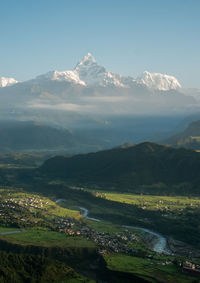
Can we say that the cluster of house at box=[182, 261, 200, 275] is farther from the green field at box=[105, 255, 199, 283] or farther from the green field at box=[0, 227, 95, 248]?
the green field at box=[0, 227, 95, 248]

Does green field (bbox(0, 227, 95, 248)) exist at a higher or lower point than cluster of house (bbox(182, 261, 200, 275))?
higher

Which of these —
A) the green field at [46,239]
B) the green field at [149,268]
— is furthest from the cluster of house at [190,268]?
the green field at [46,239]

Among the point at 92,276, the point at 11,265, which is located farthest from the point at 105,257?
the point at 11,265

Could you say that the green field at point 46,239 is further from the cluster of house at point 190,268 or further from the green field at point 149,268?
the cluster of house at point 190,268

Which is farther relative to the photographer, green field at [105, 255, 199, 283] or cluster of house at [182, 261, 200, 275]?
cluster of house at [182, 261, 200, 275]

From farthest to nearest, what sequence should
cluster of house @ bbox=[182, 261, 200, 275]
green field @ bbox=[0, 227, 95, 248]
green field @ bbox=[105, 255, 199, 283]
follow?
green field @ bbox=[0, 227, 95, 248]
cluster of house @ bbox=[182, 261, 200, 275]
green field @ bbox=[105, 255, 199, 283]

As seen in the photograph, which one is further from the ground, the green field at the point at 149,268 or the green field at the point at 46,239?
the green field at the point at 46,239

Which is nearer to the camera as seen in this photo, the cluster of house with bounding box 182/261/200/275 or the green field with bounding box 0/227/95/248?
the cluster of house with bounding box 182/261/200/275

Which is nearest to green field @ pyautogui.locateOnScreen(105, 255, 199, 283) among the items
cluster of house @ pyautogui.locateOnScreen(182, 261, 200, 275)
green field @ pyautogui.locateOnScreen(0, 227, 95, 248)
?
Answer: cluster of house @ pyautogui.locateOnScreen(182, 261, 200, 275)

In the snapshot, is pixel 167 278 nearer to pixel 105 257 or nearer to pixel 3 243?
pixel 105 257

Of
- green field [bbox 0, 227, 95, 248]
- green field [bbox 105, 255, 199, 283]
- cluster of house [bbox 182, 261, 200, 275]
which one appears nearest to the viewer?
green field [bbox 105, 255, 199, 283]

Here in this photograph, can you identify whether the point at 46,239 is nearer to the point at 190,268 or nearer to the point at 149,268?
the point at 149,268
